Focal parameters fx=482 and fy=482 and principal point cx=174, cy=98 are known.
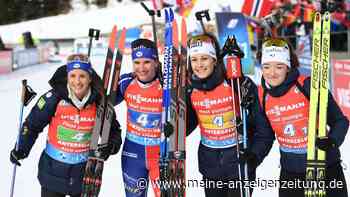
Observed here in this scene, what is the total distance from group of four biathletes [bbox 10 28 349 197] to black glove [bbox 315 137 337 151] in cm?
7

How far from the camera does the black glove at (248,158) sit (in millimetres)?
3242

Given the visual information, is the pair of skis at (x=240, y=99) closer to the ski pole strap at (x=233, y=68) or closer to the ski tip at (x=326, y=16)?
the ski pole strap at (x=233, y=68)

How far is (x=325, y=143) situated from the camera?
3012 millimetres

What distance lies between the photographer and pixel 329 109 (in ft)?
10.5

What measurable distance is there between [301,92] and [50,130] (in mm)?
1794

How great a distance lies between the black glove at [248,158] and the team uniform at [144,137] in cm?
69

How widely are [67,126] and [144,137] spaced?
1.90 feet

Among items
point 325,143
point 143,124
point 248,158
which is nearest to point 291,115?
point 325,143

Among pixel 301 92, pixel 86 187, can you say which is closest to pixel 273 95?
pixel 301 92

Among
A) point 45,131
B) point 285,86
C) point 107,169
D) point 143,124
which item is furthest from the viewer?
point 45,131

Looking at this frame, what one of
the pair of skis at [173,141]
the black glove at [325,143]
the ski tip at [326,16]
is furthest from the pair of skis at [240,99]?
the ski tip at [326,16]

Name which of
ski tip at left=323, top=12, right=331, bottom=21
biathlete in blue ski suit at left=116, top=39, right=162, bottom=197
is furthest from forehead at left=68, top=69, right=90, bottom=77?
ski tip at left=323, top=12, right=331, bottom=21

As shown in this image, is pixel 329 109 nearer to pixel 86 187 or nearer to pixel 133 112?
pixel 133 112

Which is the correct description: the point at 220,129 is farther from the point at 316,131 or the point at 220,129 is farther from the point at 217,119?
the point at 316,131
